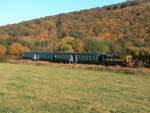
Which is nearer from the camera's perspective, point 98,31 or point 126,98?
point 126,98

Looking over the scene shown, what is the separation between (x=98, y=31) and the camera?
75312 mm

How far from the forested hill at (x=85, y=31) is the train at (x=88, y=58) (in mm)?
9192

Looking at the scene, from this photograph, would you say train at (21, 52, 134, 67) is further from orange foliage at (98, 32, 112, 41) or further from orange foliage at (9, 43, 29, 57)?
orange foliage at (98, 32, 112, 41)

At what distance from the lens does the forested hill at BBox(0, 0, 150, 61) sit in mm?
59688

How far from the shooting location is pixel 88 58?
142ft

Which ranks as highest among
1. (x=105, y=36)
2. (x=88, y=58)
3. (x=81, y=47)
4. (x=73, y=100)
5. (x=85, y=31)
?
(x=85, y=31)

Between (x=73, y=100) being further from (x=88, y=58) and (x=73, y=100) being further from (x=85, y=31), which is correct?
(x=85, y=31)

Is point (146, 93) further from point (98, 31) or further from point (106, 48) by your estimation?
point (98, 31)

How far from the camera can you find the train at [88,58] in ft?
131

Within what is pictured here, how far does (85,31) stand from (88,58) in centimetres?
3331

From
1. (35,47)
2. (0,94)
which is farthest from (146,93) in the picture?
(35,47)

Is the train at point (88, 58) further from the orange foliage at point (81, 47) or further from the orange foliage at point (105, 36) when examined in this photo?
the orange foliage at point (105, 36)

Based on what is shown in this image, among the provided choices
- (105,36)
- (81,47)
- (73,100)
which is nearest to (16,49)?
(81,47)

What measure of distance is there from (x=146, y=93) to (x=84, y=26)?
62443 mm
